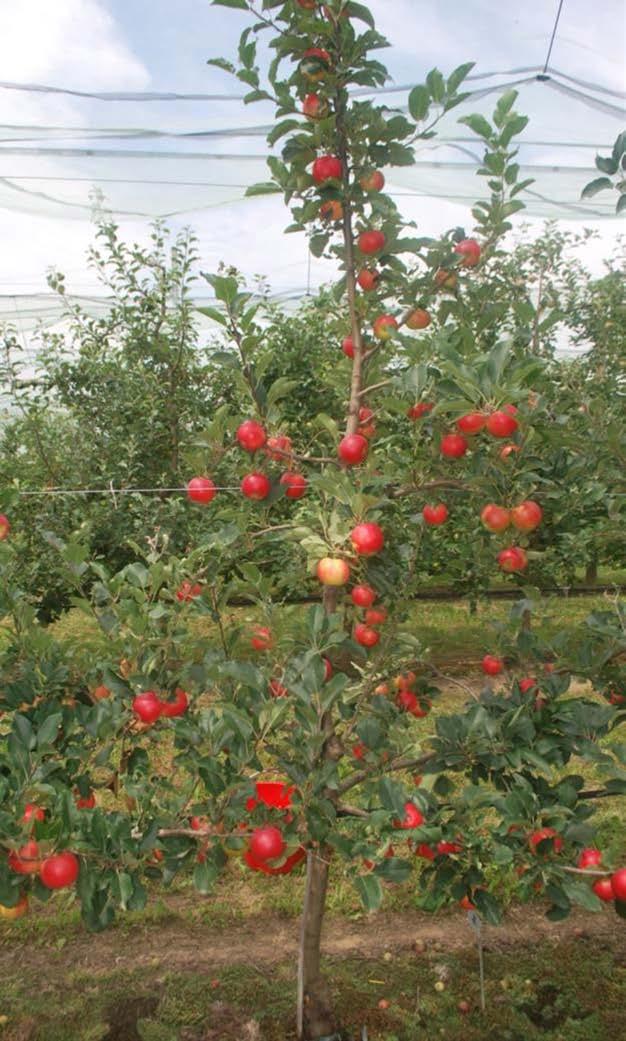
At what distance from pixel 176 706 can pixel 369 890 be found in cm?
60

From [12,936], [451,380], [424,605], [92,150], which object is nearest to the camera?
[451,380]

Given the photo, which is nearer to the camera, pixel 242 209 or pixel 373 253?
pixel 373 253

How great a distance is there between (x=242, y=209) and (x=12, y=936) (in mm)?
5403

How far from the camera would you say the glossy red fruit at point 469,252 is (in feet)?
6.30

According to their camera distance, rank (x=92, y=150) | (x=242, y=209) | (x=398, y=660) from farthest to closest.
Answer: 1. (x=242, y=209)
2. (x=92, y=150)
3. (x=398, y=660)

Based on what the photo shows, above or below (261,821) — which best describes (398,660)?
above

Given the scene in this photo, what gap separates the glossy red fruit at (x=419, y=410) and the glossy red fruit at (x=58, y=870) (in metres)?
1.07

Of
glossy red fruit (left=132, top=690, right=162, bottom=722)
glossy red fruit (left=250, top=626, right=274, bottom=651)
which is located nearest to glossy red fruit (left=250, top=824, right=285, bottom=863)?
glossy red fruit (left=132, top=690, right=162, bottom=722)

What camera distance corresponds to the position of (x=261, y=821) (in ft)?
5.29

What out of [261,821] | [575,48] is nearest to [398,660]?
[261,821]

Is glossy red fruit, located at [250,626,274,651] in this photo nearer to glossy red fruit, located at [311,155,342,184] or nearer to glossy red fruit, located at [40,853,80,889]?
glossy red fruit, located at [40,853,80,889]

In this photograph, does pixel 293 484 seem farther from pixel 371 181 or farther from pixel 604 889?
pixel 604 889

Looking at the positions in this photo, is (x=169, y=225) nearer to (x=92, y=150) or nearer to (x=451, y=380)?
(x=92, y=150)

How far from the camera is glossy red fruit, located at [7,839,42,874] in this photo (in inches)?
53.8
